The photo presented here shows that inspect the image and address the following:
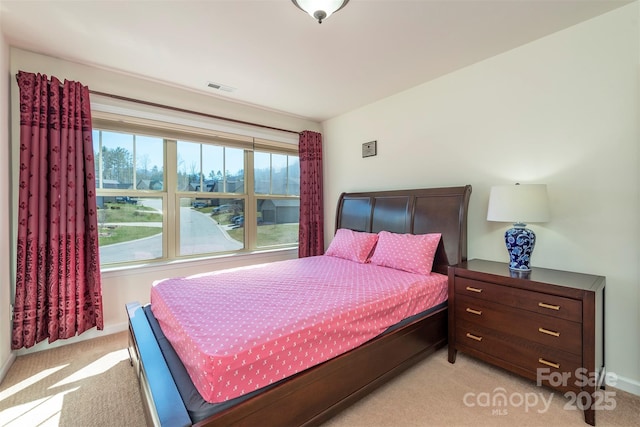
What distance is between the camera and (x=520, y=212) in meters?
1.98

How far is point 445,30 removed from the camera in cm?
208

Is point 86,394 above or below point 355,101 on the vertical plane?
below

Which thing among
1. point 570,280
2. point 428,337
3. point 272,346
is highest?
point 570,280

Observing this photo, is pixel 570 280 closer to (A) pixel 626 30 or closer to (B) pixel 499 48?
(A) pixel 626 30

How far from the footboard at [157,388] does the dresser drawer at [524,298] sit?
6.45 ft

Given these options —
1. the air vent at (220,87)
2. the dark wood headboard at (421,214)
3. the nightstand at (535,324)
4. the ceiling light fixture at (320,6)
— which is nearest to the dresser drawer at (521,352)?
the nightstand at (535,324)

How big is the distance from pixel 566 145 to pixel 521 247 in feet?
2.79

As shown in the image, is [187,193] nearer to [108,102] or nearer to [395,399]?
[108,102]

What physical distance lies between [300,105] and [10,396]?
3.58 metres

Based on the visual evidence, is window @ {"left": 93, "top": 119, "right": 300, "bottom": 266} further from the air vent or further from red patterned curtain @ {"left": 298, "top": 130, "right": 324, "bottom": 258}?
the air vent

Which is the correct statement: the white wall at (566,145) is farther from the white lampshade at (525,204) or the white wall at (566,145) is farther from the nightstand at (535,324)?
the white lampshade at (525,204)

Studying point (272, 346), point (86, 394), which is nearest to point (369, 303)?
point (272, 346)

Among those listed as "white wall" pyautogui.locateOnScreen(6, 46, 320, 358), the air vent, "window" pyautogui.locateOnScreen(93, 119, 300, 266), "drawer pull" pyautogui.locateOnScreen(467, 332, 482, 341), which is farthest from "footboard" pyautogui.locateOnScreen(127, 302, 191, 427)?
the air vent

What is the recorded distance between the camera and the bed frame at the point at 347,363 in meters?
1.23
